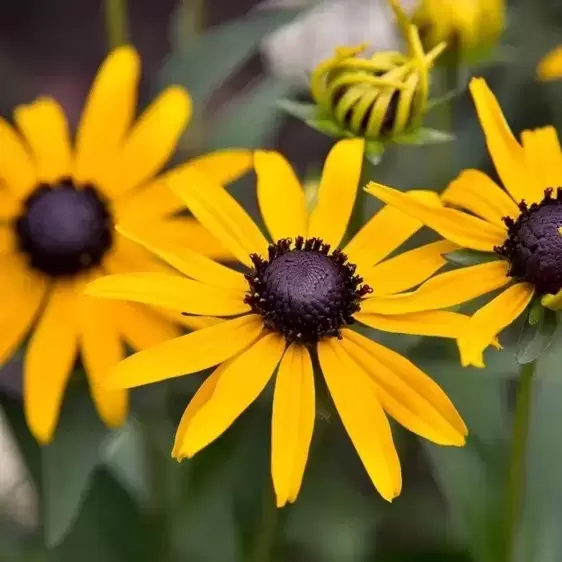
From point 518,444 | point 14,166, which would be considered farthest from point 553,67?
point 14,166

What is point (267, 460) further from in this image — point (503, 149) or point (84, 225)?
point (503, 149)

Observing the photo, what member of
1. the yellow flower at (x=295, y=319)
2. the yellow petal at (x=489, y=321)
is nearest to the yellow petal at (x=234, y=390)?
the yellow flower at (x=295, y=319)

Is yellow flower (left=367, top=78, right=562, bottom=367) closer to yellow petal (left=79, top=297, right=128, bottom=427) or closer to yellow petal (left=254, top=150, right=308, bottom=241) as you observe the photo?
yellow petal (left=254, top=150, right=308, bottom=241)

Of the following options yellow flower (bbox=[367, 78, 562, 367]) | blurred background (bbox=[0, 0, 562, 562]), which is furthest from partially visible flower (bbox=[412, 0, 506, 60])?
yellow flower (bbox=[367, 78, 562, 367])

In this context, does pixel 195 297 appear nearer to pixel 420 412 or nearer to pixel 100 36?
pixel 420 412

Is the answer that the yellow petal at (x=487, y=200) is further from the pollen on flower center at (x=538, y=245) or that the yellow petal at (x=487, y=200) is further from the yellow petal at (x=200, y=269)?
the yellow petal at (x=200, y=269)

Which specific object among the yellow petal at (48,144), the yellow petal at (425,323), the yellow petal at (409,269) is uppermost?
the yellow petal at (48,144)

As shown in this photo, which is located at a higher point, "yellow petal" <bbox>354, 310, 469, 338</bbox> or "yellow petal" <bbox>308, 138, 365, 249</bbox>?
"yellow petal" <bbox>308, 138, 365, 249</bbox>

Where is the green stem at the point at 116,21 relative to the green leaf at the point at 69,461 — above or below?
above
